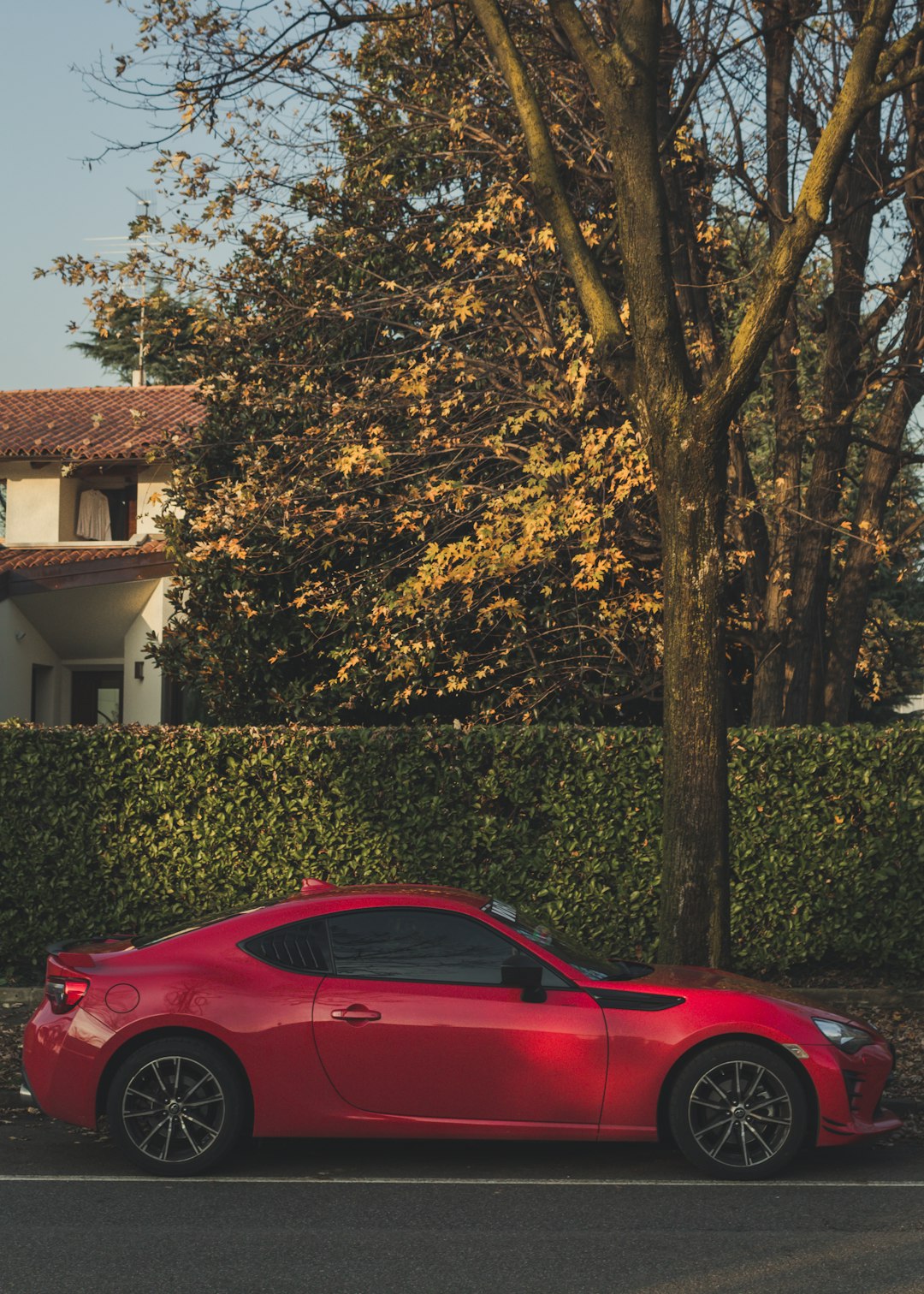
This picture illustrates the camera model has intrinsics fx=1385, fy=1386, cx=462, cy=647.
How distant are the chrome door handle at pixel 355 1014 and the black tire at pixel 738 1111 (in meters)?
1.51

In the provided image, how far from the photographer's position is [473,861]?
39.7 feet

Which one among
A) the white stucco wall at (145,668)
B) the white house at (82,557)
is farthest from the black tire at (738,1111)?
the white stucco wall at (145,668)

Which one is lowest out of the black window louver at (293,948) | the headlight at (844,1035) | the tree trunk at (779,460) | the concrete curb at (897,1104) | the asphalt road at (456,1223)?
the concrete curb at (897,1104)

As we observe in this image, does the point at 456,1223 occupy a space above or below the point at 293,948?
below

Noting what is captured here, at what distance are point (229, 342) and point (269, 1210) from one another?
11365mm

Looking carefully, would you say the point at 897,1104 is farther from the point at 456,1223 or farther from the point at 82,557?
the point at 82,557

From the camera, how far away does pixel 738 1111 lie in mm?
6789

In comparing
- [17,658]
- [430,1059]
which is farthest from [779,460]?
[17,658]

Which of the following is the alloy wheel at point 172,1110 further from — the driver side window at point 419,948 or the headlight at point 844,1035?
the headlight at point 844,1035

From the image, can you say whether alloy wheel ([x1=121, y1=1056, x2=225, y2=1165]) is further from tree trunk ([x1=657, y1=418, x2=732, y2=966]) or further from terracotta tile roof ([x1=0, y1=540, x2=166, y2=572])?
terracotta tile roof ([x1=0, y1=540, x2=166, y2=572])

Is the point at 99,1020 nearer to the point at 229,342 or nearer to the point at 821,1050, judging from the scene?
the point at 821,1050

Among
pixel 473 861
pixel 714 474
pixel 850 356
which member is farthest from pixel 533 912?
pixel 850 356

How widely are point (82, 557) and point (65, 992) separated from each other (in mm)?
17822

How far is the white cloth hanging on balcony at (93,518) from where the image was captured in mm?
27328
